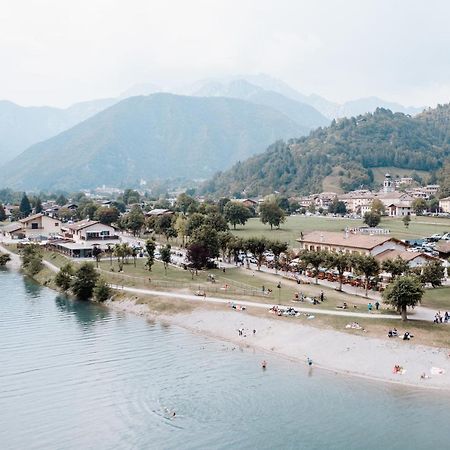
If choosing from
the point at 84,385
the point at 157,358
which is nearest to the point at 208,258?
the point at 157,358

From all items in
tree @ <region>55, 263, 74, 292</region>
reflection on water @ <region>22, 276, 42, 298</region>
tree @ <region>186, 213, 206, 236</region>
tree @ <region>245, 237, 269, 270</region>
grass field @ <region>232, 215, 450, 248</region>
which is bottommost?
reflection on water @ <region>22, 276, 42, 298</region>

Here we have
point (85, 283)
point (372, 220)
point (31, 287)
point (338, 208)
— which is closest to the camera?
point (85, 283)

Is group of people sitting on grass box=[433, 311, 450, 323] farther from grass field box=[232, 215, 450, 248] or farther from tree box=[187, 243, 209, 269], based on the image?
grass field box=[232, 215, 450, 248]

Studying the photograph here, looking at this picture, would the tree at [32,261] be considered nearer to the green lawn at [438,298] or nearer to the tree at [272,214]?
the tree at [272,214]

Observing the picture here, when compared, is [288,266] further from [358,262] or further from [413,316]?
[413,316]

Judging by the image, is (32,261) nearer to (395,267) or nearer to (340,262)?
(340,262)

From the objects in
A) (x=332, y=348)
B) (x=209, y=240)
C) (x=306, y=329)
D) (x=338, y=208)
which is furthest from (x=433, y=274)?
(x=338, y=208)

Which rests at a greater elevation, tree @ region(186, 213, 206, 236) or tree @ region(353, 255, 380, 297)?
tree @ region(186, 213, 206, 236)

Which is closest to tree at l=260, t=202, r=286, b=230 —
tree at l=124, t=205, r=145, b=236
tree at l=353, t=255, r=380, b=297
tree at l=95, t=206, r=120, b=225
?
tree at l=124, t=205, r=145, b=236
